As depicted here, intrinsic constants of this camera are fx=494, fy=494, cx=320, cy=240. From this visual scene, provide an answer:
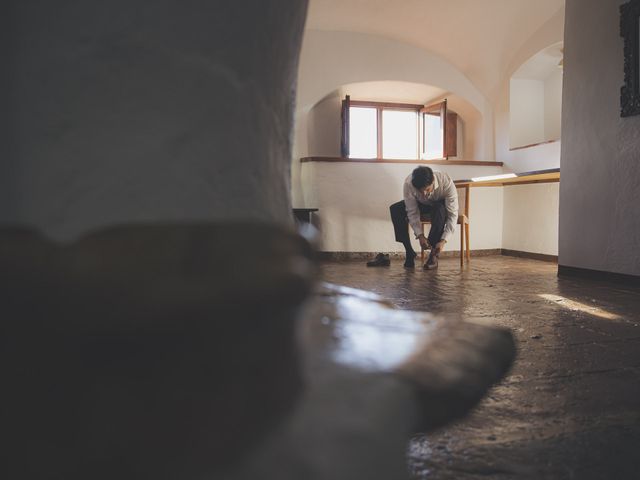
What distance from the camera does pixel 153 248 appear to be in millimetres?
332

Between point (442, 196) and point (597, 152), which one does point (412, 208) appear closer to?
point (442, 196)

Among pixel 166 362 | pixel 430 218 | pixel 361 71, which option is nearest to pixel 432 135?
pixel 361 71

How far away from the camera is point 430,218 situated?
4281mm

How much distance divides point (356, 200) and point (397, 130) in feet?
7.60

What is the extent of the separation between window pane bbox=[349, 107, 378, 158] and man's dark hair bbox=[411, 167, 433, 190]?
2.91 m

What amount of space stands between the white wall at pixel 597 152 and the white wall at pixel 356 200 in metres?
1.92

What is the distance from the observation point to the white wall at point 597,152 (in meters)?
3.06

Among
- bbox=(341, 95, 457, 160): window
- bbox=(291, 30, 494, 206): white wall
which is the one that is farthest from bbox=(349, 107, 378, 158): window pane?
bbox=(291, 30, 494, 206): white wall

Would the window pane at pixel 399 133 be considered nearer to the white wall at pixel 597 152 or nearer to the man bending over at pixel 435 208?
the man bending over at pixel 435 208

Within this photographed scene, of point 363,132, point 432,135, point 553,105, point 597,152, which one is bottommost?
point 597,152

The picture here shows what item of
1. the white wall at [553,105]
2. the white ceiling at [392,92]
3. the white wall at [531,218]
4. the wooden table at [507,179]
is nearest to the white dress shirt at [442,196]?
the wooden table at [507,179]

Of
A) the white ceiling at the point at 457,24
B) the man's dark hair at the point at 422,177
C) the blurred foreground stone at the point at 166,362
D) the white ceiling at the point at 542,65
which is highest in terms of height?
the white ceiling at the point at 457,24

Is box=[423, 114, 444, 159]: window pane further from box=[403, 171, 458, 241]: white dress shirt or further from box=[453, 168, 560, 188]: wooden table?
box=[403, 171, 458, 241]: white dress shirt

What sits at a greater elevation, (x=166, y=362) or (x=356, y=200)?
(x=356, y=200)
